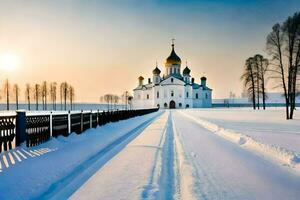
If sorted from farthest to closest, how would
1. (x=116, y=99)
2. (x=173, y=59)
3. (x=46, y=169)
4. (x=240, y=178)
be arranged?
(x=116, y=99) → (x=173, y=59) → (x=46, y=169) → (x=240, y=178)

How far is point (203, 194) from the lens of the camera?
4672mm

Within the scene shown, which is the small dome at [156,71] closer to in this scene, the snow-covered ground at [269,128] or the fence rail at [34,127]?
the snow-covered ground at [269,128]

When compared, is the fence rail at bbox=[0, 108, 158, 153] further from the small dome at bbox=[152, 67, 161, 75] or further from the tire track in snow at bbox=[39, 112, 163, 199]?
the small dome at bbox=[152, 67, 161, 75]

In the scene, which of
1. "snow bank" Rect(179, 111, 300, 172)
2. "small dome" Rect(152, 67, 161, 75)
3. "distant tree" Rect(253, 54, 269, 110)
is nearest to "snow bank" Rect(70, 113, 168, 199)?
"snow bank" Rect(179, 111, 300, 172)

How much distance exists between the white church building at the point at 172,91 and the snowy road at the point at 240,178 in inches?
3676

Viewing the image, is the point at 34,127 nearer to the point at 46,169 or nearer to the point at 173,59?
the point at 46,169

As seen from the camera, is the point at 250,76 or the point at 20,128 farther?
the point at 250,76

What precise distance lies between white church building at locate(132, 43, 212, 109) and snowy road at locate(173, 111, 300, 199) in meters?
93.4

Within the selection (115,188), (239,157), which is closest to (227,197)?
(115,188)

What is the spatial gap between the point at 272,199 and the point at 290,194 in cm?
48

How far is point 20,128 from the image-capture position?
9938 millimetres

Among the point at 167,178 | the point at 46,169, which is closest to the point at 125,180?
the point at 167,178

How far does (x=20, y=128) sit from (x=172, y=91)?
303 feet

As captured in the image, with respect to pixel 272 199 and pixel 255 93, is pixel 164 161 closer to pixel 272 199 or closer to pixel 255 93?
pixel 272 199
